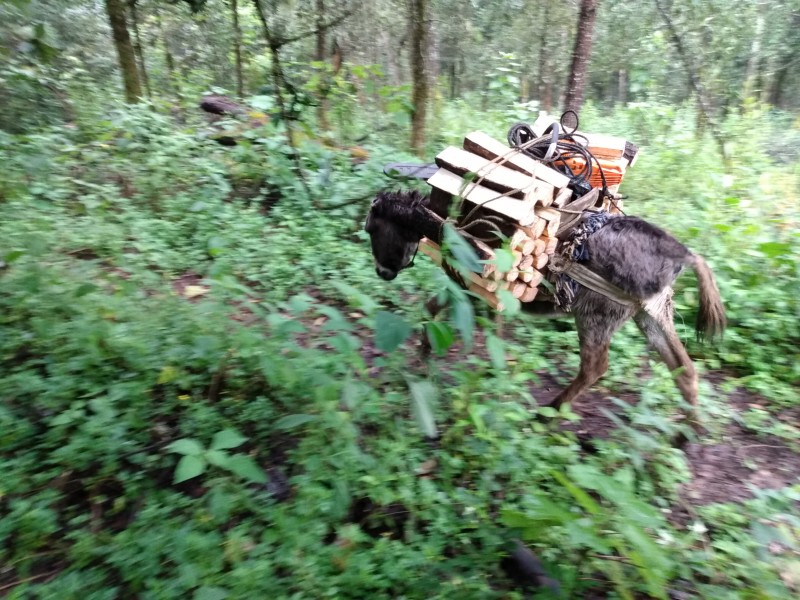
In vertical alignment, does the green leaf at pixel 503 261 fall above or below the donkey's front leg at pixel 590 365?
above

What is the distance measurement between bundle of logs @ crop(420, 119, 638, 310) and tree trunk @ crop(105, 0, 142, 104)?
703 cm

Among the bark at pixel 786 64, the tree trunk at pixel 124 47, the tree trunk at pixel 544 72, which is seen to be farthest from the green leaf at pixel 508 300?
the bark at pixel 786 64

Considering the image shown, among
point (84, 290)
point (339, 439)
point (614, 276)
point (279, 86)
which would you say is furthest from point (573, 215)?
point (279, 86)

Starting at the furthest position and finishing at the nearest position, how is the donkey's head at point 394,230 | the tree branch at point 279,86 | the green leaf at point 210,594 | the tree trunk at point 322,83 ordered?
the tree trunk at point 322,83 → the tree branch at point 279,86 → the donkey's head at point 394,230 → the green leaf at point 210,594

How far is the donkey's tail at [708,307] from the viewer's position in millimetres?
3496

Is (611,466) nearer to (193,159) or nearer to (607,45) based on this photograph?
(193,159)

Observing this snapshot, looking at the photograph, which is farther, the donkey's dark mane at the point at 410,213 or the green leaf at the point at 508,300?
the donkey's dark mane at the point at 410,213

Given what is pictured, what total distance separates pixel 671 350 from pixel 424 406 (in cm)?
225

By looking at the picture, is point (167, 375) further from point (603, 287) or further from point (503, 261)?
point (603, 287)

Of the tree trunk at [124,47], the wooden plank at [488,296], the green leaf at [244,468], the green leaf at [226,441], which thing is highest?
the tree trunk at [124,47]

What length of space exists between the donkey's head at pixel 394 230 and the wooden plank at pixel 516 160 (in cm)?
60

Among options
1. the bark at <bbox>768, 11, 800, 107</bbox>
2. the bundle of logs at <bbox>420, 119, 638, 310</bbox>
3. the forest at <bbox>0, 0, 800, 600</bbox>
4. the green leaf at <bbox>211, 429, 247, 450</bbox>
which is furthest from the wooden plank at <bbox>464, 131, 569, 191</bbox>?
the bark at <bbox>768, 11, 800, 107</bbox>

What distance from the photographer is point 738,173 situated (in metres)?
7.42

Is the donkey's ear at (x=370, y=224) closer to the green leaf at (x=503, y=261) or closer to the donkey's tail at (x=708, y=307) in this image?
the green leaf at (x=503, y=261)
